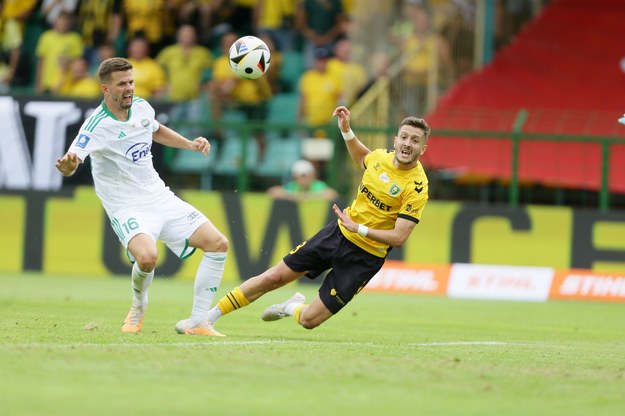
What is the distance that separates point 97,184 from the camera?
36.3ft

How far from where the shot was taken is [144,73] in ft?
72.9

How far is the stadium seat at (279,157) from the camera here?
20.3m

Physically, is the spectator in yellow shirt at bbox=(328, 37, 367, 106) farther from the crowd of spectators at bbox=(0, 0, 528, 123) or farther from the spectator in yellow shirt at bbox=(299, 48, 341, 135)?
the spectator in yellow shirt at bbox=(299, 48, 341, 135)

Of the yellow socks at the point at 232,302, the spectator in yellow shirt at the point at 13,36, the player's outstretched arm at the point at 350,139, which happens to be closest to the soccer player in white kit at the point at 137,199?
the yellow socks at the point at 232,302

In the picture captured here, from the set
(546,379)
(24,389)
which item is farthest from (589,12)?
(24,389)

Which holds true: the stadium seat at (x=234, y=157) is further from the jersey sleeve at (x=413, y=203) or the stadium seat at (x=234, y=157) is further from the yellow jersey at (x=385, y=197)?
the jersey sleeve at (x=413, y=203)

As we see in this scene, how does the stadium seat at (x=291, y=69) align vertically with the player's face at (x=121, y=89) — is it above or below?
above

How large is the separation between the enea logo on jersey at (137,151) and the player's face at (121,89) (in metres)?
0.37

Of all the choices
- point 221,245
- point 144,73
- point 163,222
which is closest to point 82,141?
point 163,222

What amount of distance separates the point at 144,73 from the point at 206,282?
465 inches

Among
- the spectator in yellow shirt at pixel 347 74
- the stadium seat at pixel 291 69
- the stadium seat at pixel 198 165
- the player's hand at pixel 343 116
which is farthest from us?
the stadium seat at pixel 291 69

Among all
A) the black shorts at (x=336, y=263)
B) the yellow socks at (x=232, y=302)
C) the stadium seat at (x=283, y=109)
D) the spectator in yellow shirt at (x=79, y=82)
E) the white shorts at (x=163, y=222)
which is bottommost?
the yellow socks at (x=232, y=302)

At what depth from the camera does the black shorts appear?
11211 millimetres

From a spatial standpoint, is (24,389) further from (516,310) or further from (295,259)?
(516,310)
